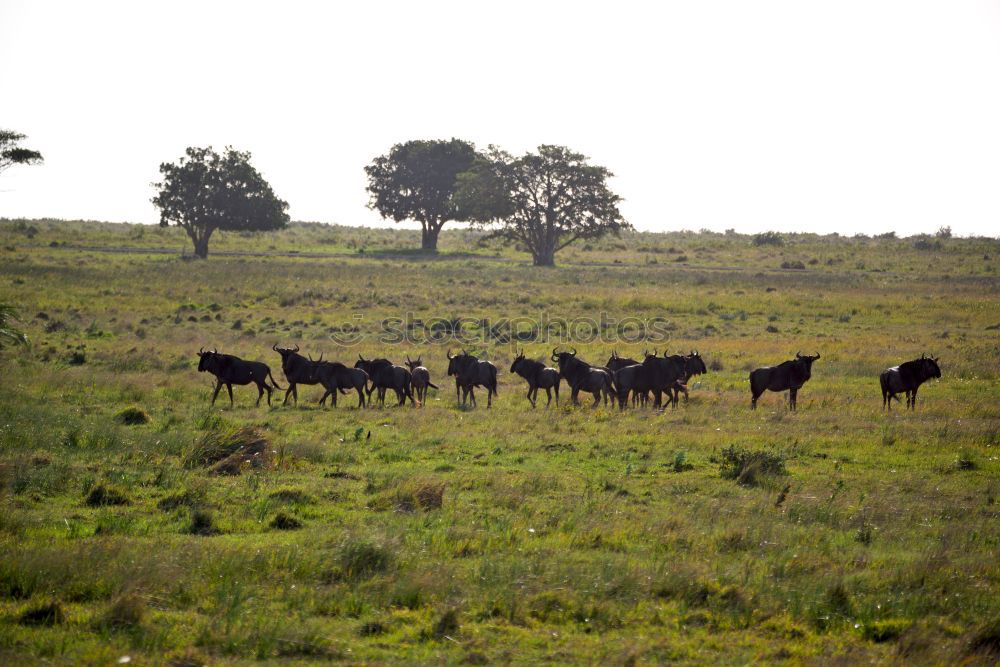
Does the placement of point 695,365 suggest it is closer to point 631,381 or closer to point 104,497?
point 631,381

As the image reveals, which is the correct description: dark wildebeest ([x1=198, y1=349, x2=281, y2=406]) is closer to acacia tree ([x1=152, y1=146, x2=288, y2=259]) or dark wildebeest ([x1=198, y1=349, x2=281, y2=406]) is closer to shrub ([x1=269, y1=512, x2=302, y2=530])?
shrub ([x1=269, y1=512, x2=302, y2=530])

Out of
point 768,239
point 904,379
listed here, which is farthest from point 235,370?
point 768,239

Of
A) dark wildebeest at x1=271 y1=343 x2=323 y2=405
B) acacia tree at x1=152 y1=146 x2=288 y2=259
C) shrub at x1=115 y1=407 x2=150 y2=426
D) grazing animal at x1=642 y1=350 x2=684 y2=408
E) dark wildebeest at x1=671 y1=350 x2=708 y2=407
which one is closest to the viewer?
shrub at x1=115 y1=407 x2=150 y2=426

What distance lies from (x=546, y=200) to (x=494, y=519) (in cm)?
7405

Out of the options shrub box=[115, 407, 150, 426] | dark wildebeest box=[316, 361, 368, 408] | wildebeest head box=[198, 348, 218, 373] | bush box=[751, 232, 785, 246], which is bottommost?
shrub box=[115, 407, 150, 426]

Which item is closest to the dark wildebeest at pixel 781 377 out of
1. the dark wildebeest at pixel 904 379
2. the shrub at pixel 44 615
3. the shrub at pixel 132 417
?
the dark wildebeest at pixel 904 379

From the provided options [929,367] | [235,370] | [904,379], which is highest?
[929,367]

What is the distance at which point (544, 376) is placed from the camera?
955 inches

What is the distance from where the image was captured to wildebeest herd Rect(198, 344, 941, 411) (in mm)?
23000

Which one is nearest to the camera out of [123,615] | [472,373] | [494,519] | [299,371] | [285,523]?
[123,615]

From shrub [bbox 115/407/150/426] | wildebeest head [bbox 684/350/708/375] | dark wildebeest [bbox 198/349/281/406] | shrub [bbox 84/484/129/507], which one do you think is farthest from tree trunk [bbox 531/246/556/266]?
shrub [bbox 84/484/129/507]

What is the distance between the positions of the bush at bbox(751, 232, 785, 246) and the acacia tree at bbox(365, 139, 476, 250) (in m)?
31.0

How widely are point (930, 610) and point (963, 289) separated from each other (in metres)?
53.1

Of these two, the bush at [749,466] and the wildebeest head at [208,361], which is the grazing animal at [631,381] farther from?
the wildebeest head at [208,361]
